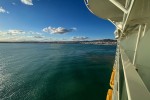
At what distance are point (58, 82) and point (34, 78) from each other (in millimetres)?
4875

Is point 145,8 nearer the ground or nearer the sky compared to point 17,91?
nearer the sky

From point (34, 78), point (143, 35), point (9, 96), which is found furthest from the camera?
point (34, 78)

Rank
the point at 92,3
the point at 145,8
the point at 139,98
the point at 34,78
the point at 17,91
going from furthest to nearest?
the point at 34,78
the point at 17,91
the point at 92,3
the point at 145,8
the point at 139,98

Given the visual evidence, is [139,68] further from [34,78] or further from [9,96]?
[34,78]

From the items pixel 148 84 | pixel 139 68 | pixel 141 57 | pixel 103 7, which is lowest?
pixel 148 84

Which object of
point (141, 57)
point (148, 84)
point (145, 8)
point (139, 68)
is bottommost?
point (148, 84)

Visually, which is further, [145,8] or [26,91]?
[26,91]

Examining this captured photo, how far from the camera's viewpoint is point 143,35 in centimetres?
454

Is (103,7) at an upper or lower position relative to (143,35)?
upper

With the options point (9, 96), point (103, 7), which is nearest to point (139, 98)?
point (103, 7)

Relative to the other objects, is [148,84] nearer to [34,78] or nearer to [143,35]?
[143,35]

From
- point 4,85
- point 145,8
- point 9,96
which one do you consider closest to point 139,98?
point 145,8

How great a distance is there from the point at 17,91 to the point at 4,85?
4.42 m

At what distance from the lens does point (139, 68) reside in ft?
15.1
